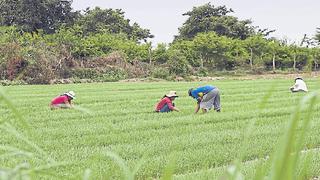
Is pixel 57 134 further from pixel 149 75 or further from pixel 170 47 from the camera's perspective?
pixel 170 47

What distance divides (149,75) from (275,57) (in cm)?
1181

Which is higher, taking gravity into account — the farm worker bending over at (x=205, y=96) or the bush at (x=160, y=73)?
the farm worker bending over at (x=205, y=96)

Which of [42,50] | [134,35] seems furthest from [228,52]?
[42,50]

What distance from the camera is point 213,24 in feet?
164

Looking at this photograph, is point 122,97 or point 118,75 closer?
point 122,97

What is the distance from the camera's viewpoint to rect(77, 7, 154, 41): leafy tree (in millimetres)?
49500

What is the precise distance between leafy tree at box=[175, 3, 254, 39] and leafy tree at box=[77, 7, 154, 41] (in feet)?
13.9

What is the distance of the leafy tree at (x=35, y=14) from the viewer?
1914 inches

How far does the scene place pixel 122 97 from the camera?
57.3 feet

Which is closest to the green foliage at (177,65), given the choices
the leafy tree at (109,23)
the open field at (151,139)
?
the leafy tree at (109,23)

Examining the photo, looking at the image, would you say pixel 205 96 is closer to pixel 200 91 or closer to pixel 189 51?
pixel 200 91

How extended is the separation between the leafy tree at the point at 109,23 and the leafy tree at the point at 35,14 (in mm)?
2048

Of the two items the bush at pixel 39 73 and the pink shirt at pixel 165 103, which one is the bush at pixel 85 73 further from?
the pink shirt at pixel 165 103

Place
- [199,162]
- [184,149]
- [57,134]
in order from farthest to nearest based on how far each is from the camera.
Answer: [57,134]
[184,149]
[199,162]
